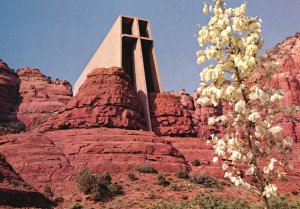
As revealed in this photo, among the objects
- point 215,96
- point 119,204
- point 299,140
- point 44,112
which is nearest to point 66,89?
point 44,112

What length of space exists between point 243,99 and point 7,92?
97.1 meters

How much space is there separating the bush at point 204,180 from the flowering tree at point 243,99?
32.5m

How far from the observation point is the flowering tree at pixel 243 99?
6.94 meters

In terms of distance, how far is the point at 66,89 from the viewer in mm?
109062

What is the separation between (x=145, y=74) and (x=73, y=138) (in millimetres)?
24776

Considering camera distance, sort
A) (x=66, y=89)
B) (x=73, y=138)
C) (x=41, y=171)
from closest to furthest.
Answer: (x=41, y=171), (x=73, y=138), (x=66, y=89)

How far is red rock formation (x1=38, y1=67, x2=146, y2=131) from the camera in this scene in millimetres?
50281

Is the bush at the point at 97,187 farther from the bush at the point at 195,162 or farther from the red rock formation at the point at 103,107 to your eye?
the red rock formation at the point at 103,107

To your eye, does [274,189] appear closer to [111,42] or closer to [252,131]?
[252,131]

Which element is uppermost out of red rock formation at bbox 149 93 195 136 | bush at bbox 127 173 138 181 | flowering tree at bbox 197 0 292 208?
red rock formation at bbox 149 93 195 136

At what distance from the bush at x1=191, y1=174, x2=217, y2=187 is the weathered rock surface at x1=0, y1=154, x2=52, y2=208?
48.4 feet

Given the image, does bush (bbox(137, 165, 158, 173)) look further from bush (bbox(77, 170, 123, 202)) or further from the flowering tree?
the flowering tree

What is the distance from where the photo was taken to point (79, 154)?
136 feet

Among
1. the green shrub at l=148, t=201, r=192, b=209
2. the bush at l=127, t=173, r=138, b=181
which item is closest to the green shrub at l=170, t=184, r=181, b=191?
the bush at l=127, t=173, r=138, b=181
